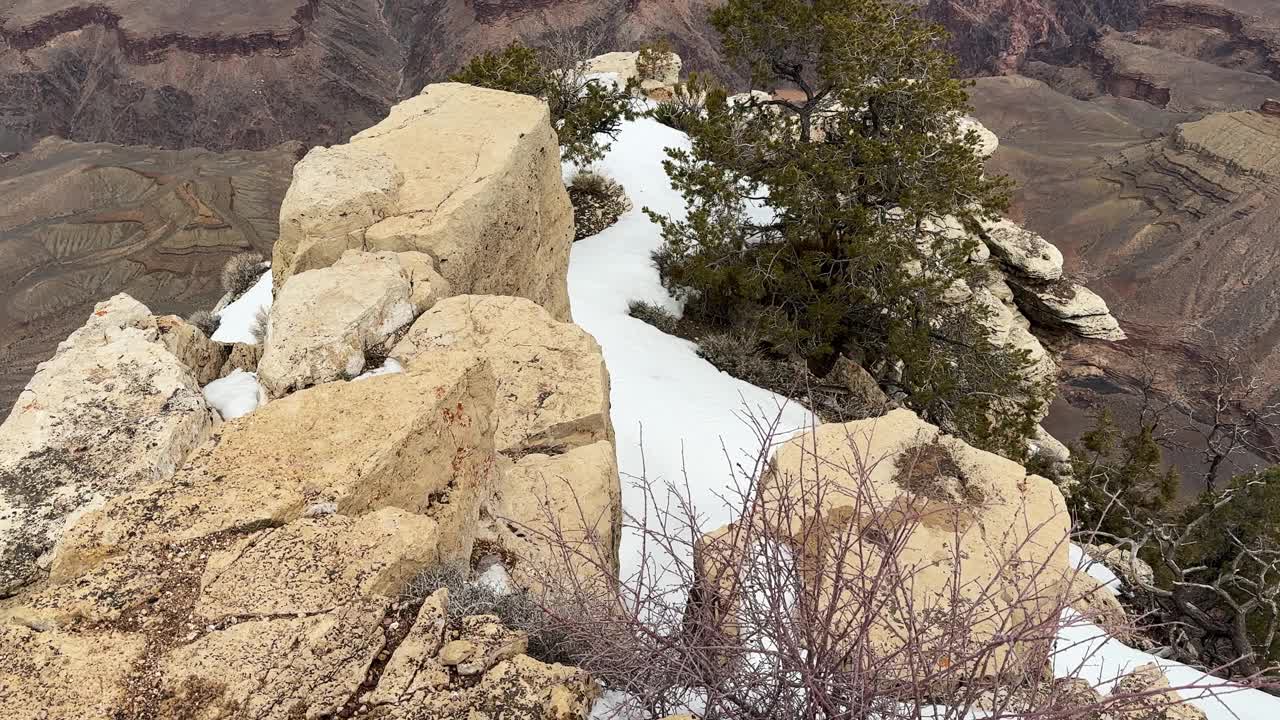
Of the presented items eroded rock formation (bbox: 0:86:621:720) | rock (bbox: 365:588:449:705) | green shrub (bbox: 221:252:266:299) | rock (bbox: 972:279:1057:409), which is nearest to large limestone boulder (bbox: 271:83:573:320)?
eroded rock formation (bbox: 0:86:621:720)

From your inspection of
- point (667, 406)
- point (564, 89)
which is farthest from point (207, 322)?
point (564, 89)

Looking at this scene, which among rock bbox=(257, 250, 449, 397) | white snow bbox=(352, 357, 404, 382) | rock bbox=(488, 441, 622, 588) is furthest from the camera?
white snow bbox=(352, 357, 404, 382)

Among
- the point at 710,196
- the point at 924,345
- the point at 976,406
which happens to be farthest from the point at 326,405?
the point at 976,406

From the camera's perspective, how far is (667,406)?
329 inches

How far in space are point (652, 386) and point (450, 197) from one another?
363 centimetres

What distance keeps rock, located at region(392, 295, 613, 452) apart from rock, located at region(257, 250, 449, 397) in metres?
0.20

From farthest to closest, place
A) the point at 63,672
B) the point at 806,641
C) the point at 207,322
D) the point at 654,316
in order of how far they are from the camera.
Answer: the point at 654,316
the point at 207,322
the point at 806,641
the point at 63,672

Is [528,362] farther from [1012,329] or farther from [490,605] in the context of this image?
[1012,329]

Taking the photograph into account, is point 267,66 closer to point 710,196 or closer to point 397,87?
point 397,87

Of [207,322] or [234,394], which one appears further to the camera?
[207,322]

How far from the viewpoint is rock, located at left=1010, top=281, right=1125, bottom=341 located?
13344 mm

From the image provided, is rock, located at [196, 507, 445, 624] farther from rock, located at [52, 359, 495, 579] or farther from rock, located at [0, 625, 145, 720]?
rock, located at [0, 625, 145, 720]

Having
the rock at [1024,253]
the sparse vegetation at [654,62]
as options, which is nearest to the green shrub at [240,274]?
the rock at [1024,253]

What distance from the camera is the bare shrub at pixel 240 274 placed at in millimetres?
11867
